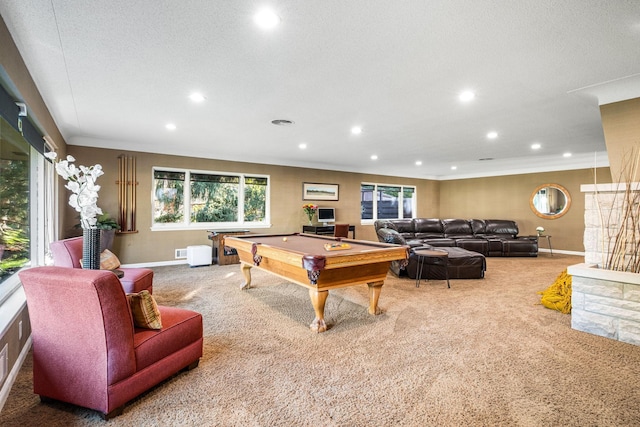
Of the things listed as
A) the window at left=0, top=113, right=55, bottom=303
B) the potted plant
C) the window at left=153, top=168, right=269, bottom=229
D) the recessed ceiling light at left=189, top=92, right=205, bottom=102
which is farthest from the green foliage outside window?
the recessed ceiling light at left=189, top=92, right=205, bottom=102

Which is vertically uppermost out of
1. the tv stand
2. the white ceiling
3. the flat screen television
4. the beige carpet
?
the white ceiling

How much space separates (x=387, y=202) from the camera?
33.2 ft

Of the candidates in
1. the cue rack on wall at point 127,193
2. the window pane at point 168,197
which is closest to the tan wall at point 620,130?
the window pane at point 168,197

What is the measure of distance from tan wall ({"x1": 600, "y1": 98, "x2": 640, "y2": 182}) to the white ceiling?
7.7 inches

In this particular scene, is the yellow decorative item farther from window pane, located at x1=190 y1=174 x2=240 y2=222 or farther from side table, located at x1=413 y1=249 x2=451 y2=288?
window pane, located at x1=190 y1=174 x2=240 y2=222

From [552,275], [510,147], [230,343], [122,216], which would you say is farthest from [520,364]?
[122,216]

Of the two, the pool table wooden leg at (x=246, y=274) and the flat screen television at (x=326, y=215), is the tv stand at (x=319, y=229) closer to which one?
the flat screen television at (x=326, y=215)

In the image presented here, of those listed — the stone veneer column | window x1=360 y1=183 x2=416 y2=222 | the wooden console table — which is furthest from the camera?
window x1=360 y1=183 x2=416 y2=222

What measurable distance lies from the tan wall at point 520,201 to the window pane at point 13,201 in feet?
33.9

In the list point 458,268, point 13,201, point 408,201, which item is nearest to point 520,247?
point 458,268

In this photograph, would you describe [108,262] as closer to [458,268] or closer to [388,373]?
[388,373]

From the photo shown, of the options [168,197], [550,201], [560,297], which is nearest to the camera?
[560,297]

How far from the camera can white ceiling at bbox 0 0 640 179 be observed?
2.02 metres

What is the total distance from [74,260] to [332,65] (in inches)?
124
